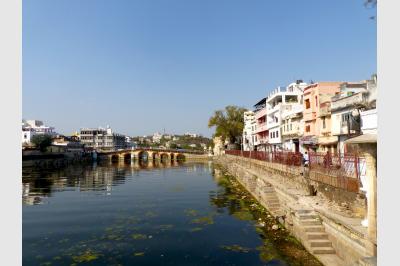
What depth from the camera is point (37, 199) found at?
107 feet

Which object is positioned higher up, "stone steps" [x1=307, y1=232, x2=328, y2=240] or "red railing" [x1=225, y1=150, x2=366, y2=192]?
"red railing" [x1=225, y1=150, x2=366, y2=192]

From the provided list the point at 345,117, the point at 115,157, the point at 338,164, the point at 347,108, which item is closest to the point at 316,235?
the point at 338,164

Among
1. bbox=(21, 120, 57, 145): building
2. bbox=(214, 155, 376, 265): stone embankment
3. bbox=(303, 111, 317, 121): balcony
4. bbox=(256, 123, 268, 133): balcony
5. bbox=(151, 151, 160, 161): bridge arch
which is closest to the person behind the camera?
bbox=(214, 155, 376, 265): stone embankment

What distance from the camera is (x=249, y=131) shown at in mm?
83562

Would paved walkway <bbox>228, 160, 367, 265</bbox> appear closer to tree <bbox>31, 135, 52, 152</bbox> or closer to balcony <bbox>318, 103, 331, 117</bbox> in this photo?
balcony <bbox>318, 103, 331, 117</bbox>

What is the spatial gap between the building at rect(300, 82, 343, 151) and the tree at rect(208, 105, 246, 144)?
52198 mm

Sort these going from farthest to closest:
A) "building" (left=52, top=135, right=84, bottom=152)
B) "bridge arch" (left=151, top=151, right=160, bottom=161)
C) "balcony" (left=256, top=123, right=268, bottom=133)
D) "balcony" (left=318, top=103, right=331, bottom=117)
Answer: "bridge arch" (left=151, top=151, right=160, bottom=161), "building" (left=52, top=135, right=84, bottom=152), "balcony" (left=256, top=123, right=268, bottom=133), "balcony" (left=318, top=103, right=331, bottom=117)

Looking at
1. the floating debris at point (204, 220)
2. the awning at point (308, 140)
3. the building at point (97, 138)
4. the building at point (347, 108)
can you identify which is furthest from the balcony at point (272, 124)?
the building at point (97, 138)

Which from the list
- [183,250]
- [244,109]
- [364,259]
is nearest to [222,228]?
[183,250]

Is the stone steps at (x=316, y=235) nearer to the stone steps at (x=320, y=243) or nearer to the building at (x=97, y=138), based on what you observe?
the stone steps at (x=320, y=243)

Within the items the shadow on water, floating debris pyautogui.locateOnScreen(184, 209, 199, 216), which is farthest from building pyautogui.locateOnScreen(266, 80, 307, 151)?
floating debris pyautogui.locateOnScreen(184, 209, 199, 216)

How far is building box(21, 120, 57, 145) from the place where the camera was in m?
114

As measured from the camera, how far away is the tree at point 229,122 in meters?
90.8

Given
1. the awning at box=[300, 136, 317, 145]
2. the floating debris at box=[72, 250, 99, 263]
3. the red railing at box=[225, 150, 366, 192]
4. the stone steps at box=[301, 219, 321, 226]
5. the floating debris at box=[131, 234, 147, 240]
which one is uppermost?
the awning at box=[300, 136, 317, 145]
